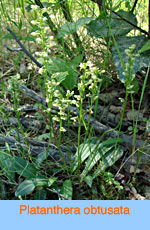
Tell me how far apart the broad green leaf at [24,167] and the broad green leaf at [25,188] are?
0.21ft

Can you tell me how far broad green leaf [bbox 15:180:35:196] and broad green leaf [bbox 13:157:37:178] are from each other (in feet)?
0.21

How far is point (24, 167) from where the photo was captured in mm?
1487

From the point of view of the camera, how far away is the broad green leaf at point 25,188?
4.43ft

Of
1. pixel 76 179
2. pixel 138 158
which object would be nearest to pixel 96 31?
pixel 138 158

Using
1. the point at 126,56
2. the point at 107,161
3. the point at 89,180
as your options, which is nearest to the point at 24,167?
the point at 89,180

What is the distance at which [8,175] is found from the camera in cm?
149

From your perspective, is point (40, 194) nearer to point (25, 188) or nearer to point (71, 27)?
point (25, 188)

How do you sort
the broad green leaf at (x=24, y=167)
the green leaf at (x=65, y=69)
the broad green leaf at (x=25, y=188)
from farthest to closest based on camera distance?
1. the green leaf at (x=65, y=69)
2. the broad green leaf at (x=24, y=167)
3. the broad green leaf at (x=25, y=188)

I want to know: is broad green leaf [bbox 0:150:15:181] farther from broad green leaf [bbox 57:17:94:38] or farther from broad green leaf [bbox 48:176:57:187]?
broad green leaf [bbox 57:17:94:38]

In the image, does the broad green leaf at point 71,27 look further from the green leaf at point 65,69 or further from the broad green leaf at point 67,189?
the broad green leaf at point 67,189

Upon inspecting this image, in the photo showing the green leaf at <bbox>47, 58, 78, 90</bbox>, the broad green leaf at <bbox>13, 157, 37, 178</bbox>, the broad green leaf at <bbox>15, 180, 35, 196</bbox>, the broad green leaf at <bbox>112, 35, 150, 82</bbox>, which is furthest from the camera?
the green leaf at <bbox>47, 58, 78, 90</bbox>

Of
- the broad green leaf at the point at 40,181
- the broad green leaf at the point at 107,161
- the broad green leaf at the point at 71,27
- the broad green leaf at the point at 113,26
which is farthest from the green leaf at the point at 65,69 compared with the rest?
the broad green leaf at the point at 40,181

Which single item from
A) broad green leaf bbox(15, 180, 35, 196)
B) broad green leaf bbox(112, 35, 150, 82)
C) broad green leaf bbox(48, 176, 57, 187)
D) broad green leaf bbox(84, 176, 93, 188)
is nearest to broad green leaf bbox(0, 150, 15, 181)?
broad green leaf bbox(15, 180, 35, 196)

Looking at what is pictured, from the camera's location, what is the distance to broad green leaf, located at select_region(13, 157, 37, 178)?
1461 millimetres
